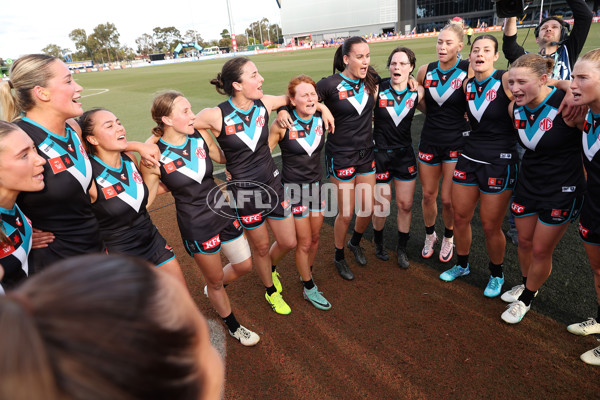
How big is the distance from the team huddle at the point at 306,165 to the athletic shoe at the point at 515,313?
0.01 meters

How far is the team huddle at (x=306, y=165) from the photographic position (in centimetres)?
247

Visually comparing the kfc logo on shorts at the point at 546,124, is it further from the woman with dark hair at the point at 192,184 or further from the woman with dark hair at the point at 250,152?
the woman with dark hair at the point at 192,184

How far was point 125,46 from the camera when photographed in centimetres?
9594

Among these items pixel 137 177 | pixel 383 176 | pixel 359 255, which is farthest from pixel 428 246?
pixel 137 177

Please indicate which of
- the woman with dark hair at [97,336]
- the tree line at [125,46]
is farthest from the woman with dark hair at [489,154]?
the tree line at [125,46]

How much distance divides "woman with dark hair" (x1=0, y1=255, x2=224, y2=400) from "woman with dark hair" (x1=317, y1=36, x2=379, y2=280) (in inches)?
139

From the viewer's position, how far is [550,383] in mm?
2648

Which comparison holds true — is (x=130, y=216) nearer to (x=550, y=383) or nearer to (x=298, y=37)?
(x=550, y=383)

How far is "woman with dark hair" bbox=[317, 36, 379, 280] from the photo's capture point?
3.88 meters

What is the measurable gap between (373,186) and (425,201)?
0.72 meters

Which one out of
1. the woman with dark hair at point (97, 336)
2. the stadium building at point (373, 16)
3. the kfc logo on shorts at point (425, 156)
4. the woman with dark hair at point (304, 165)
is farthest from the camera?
the stadium building at point (373, 16)

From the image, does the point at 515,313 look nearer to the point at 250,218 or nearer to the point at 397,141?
the point at 397,141

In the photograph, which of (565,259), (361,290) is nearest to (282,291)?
(361,290)

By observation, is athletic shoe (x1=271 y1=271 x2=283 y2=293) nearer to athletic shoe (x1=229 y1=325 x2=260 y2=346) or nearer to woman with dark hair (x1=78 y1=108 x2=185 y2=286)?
athletic shoe (x1=229 y1=325 x2=260 y2=346)
